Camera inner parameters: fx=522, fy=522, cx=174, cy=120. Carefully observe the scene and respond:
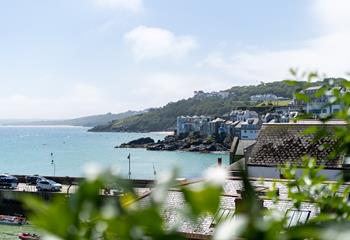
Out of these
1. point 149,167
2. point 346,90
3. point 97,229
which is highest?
point 346,90

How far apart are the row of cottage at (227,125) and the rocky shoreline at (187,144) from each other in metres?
3.67

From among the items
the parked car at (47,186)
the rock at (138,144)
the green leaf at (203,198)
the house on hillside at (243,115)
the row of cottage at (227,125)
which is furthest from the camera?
the rock at (138,144)

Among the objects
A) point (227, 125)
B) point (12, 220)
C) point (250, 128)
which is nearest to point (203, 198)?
point (12, 220)

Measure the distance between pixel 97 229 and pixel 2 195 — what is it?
48.1 meters

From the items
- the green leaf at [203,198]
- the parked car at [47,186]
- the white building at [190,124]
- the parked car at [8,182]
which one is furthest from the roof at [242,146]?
the white building at [190,124]

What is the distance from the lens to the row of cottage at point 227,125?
132 metres

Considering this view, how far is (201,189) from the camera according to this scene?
0.81 meters

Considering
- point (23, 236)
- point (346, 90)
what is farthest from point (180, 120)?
point (346, 90)

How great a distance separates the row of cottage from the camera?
132 m

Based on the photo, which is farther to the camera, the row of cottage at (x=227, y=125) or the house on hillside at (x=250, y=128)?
the row of cottage at (x=227, y=125)

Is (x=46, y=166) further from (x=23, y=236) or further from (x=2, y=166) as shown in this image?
(x=23, y=236)

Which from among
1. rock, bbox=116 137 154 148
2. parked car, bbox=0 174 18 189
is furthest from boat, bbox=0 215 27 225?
rock, bbox=116 137 154 148

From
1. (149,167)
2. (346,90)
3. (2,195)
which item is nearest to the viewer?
(346,90)

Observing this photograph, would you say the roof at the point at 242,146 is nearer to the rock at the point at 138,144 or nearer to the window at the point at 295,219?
the window at the point at 295,219
